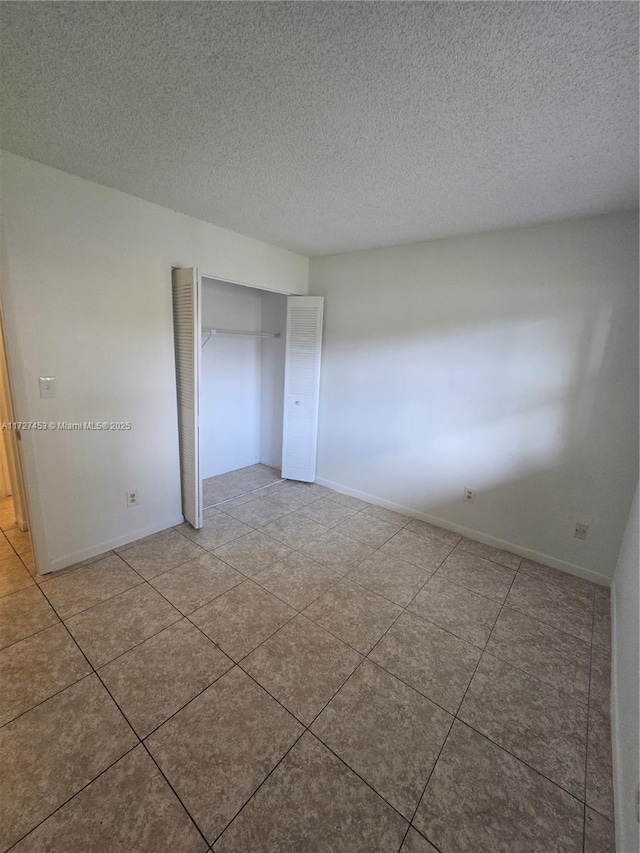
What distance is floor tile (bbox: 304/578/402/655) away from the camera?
197cm

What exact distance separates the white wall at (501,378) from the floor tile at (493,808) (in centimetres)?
172

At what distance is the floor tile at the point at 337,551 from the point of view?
2631 millimetres

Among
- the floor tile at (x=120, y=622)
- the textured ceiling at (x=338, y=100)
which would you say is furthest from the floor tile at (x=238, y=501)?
the textured ceiling at (x=338, y=100)

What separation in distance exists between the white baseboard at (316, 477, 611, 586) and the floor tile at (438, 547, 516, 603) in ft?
0.86

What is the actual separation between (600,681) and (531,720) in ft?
1.70

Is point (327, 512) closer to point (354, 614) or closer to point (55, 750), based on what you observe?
point (354, 614)

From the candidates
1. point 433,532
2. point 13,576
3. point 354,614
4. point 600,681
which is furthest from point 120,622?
point 600,681

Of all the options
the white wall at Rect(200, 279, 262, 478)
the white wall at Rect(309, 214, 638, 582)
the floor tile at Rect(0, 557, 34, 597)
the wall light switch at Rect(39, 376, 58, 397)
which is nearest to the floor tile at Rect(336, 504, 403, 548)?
the white wall at Rect(309, 214, 638, 582)

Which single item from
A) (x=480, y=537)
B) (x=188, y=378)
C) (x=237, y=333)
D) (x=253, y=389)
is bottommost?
(x=480, y=537)

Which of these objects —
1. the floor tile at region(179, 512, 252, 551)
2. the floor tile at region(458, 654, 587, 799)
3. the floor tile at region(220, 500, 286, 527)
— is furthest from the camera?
the floor tile at region(220, 500, 286, 527)

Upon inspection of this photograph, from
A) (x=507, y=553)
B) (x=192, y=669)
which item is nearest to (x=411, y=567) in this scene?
(x=507, y=553)

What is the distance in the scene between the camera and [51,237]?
6.80ft

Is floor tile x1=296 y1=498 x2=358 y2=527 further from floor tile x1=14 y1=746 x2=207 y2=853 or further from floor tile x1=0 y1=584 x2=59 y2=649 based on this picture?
floor tile x1=14 y1=746 x2=207 y2=853

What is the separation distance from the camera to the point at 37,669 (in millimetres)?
1669
